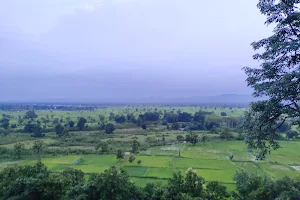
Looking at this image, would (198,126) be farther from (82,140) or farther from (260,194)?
(260,194)

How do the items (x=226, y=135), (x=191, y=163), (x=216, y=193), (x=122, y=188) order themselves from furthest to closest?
(x=226, y=135), (x=191, y=163), (x=216, y=193), (x=122, y=188)

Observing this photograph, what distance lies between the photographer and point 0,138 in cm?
4494

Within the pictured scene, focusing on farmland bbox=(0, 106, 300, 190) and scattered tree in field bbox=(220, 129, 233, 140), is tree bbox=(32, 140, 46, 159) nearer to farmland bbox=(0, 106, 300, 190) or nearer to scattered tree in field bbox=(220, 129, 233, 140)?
farmland bbox=(0, 106, 300, 190)

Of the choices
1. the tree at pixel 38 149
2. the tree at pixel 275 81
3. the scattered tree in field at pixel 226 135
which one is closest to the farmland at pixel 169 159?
the tree at pixel 38 149

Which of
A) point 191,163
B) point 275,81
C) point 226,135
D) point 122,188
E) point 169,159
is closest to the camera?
point 275,81

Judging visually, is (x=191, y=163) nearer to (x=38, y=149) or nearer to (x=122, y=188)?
(x=122, y=188)

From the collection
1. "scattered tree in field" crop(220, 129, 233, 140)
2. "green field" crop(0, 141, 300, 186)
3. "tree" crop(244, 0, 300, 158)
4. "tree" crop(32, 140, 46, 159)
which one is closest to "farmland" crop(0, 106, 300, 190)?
"green field" crop(0, 141, 300, 186)

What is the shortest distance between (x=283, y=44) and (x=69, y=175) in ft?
52.9

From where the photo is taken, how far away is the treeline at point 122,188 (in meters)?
13.2

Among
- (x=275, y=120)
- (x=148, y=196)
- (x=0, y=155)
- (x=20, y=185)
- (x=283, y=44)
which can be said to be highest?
(x=283, y=44)

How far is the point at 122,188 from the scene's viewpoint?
13.5m

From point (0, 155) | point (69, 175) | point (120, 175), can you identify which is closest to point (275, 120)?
point (120, 175)

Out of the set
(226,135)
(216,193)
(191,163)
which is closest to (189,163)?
(191,163)

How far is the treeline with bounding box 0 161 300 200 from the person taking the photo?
13227mm
